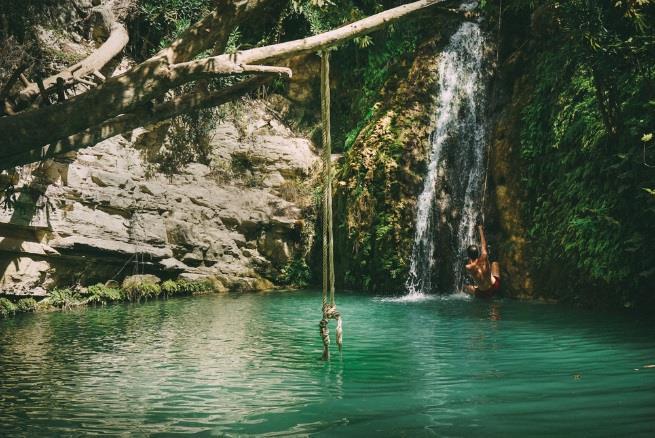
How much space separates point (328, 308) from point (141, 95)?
2778mm

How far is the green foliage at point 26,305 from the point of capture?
12.7m

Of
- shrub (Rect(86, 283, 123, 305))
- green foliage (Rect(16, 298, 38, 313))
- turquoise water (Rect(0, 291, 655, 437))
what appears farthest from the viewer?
shrub (Rect(86, 283, 123, 305))

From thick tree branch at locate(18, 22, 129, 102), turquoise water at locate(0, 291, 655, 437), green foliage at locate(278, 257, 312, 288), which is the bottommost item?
turquoise water at locate(0, 291, 655, 437)

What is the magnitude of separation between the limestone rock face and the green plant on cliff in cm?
722

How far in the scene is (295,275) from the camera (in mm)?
16875

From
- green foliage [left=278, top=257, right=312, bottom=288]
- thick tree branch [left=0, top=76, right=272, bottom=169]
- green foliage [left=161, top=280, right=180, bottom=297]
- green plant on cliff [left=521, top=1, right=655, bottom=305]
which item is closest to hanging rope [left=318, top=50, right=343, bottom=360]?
thick tree branch [left=0, top=76, right=272, bottom=169]

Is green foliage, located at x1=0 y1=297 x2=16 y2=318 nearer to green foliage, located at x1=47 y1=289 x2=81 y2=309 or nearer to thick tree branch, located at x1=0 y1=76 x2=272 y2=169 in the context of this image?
green foliage, located at x1=47 y1=289 x2=81 y2=309

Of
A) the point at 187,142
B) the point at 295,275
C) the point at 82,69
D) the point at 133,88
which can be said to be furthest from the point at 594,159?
the point at 187,142

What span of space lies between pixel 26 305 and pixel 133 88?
870cm

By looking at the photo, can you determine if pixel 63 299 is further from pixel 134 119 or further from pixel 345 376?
pixel 345 376

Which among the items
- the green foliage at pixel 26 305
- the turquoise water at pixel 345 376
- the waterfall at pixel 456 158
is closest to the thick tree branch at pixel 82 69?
the turquoise water at pixel 345 376

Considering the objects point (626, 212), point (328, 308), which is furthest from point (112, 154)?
point (626, 212)

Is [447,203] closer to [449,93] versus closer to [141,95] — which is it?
[449,93]

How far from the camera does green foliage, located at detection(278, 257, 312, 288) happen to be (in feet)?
55.2
